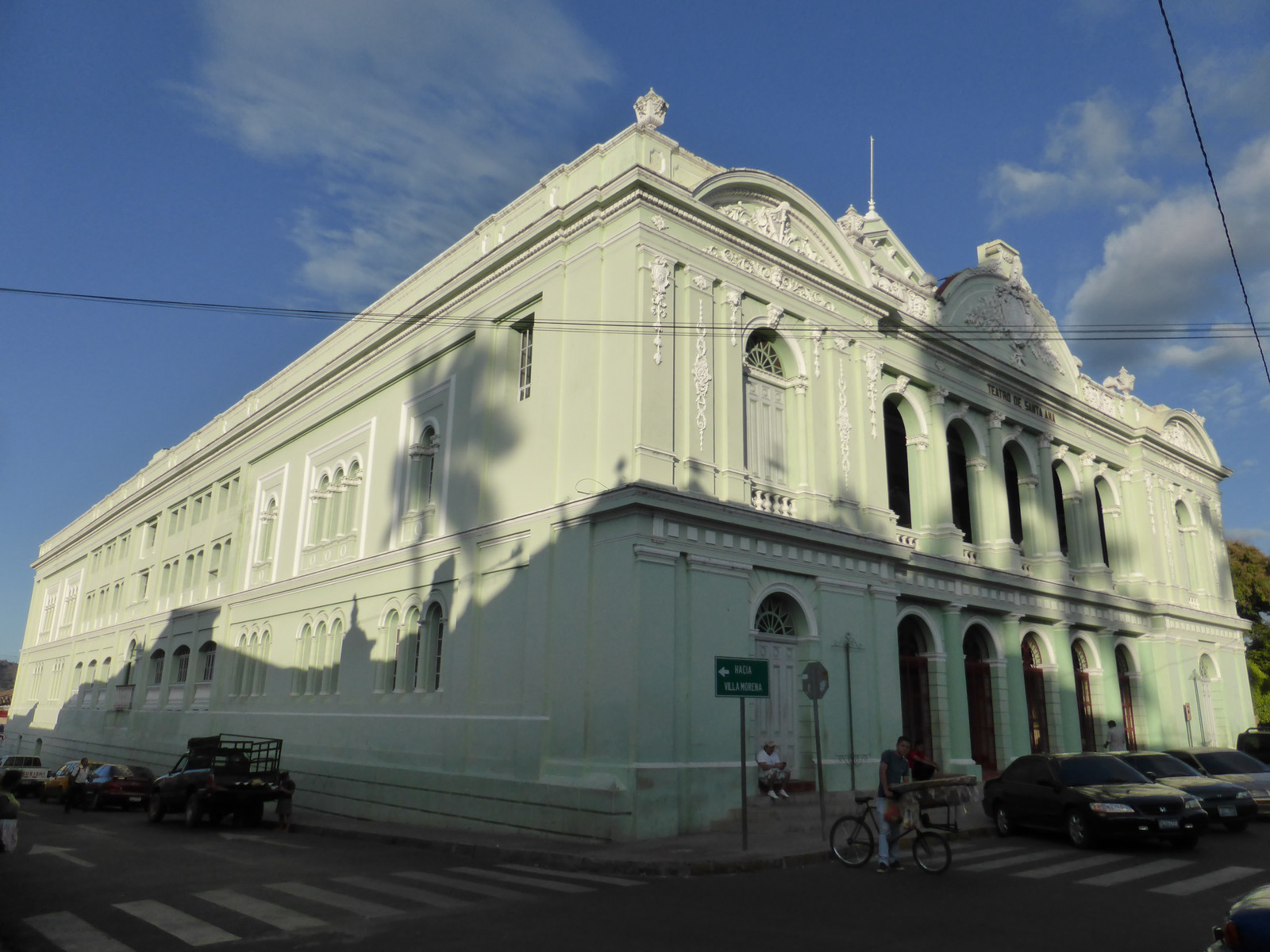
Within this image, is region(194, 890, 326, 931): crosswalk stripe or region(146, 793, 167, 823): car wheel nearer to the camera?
region(194, 890, 326, 931): crosswalk stripe

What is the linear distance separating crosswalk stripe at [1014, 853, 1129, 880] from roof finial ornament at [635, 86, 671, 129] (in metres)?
14.2

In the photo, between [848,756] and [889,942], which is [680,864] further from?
[848,756]

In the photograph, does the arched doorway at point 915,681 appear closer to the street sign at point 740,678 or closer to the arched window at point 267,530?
the street sign at point 740,678

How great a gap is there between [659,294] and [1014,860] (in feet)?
35.6

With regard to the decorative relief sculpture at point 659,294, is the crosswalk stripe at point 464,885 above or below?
below

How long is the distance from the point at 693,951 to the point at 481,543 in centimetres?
1291

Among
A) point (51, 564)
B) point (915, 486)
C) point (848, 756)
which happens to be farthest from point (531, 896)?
point (51, 564)

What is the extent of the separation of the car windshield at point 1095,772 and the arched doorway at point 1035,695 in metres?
10.4

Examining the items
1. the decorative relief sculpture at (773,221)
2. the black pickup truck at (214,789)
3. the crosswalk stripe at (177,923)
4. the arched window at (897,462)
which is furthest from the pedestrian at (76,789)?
the arched window at (897,462)

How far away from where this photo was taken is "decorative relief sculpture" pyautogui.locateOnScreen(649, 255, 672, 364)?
17.1 meters

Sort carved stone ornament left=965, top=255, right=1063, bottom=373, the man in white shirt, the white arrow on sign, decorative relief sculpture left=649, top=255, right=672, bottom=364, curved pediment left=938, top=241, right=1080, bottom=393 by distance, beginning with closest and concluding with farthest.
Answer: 1. the white arrow on sign
2. the man in white shirt
3. decorative relief sculpture left=649, top=255, right=672, bottom=364
4. curved pediment left=938, top=241, right=1080, bottom=393
5. carved stone ornament left=965, top=255, right=1063, bottom=373

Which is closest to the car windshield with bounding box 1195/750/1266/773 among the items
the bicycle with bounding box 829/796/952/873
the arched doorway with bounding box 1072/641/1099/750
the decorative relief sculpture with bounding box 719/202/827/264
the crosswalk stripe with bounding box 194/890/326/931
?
the arched doorway with bounding box 1072/641/1099/750

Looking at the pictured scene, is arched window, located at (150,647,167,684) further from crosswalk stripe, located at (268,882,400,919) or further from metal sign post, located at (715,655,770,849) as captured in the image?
metal sign post, located at (715,655,770,849)

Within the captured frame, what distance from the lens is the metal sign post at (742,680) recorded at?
43.9 feet
